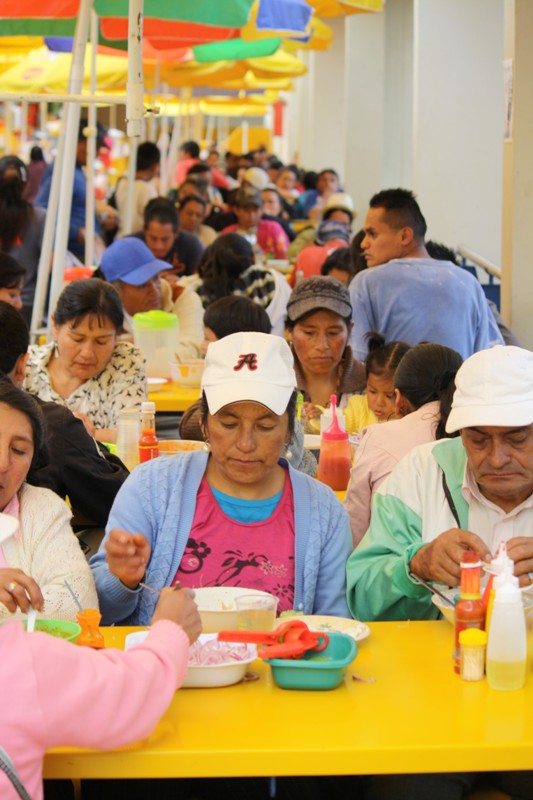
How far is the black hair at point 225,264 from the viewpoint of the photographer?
7.51 meters

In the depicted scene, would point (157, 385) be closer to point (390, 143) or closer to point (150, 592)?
point (150, 592)

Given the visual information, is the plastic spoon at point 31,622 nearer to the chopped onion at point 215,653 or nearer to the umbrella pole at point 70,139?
the chopped onion at point 215,653

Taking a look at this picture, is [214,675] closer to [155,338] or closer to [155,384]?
[155,384]

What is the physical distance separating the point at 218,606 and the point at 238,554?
0.32m

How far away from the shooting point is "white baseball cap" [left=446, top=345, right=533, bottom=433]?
2.86 metres

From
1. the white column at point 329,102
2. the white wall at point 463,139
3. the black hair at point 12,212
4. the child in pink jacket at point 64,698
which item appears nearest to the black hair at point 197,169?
the white column at point 329,102

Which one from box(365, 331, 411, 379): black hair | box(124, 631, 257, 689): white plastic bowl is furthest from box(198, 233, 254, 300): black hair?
box(124, 631, 257, 689): white plastic bowl

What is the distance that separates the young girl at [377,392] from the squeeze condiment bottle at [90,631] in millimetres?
2533

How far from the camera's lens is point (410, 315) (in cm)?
609

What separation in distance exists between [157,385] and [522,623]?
3.98 metres

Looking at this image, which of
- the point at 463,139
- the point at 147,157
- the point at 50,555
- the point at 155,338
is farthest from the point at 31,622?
the point at 147,157

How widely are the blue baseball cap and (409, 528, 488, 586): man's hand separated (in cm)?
426

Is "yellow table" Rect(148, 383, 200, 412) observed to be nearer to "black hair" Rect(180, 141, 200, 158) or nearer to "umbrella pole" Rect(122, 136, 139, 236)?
"umbrella pole" Rect(122, 136, 139, 236)

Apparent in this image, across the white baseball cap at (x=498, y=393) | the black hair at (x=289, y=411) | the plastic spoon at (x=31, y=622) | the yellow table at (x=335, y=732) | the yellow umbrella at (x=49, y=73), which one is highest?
the yellow umbrella at (x=49, y=73)
